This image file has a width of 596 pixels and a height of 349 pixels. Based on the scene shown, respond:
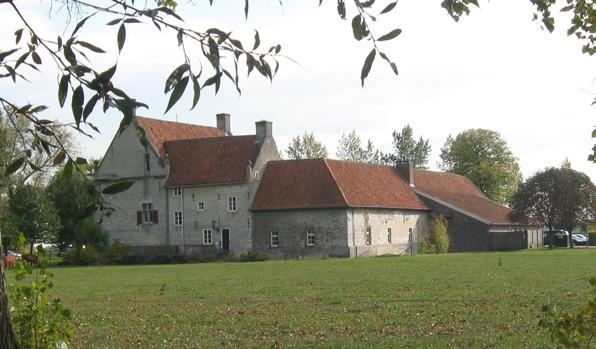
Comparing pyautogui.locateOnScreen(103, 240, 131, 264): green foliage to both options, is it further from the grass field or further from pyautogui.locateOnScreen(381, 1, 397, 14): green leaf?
pyautogui.locateOnScreen(381, 1, 397, 14): green leaf

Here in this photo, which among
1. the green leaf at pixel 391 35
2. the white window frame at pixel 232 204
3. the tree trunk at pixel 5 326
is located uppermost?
the white window frame at pixel 232 204

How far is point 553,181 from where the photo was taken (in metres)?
71.2

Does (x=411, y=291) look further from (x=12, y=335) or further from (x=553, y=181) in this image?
(x=553, y=181)

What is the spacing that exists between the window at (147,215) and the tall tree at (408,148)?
62596 millimetres

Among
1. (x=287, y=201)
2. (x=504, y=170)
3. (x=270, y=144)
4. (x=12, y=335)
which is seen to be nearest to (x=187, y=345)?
(x=12, y=335)

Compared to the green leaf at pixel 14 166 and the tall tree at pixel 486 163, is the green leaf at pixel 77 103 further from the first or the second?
the tall tree at pixel 486 163

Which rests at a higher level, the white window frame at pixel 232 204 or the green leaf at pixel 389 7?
the white window frame at pixel 232 204

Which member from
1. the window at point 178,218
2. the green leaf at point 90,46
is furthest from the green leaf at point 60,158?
the window at point 178,218

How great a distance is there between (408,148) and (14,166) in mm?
118440

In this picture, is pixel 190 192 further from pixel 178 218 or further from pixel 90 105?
pixel 90 105

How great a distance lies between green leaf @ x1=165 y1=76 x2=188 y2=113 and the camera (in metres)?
3.85

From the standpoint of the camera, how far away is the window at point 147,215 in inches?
2491

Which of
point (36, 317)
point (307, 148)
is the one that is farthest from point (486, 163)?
point (36, 317)

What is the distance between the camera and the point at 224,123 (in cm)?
7281
